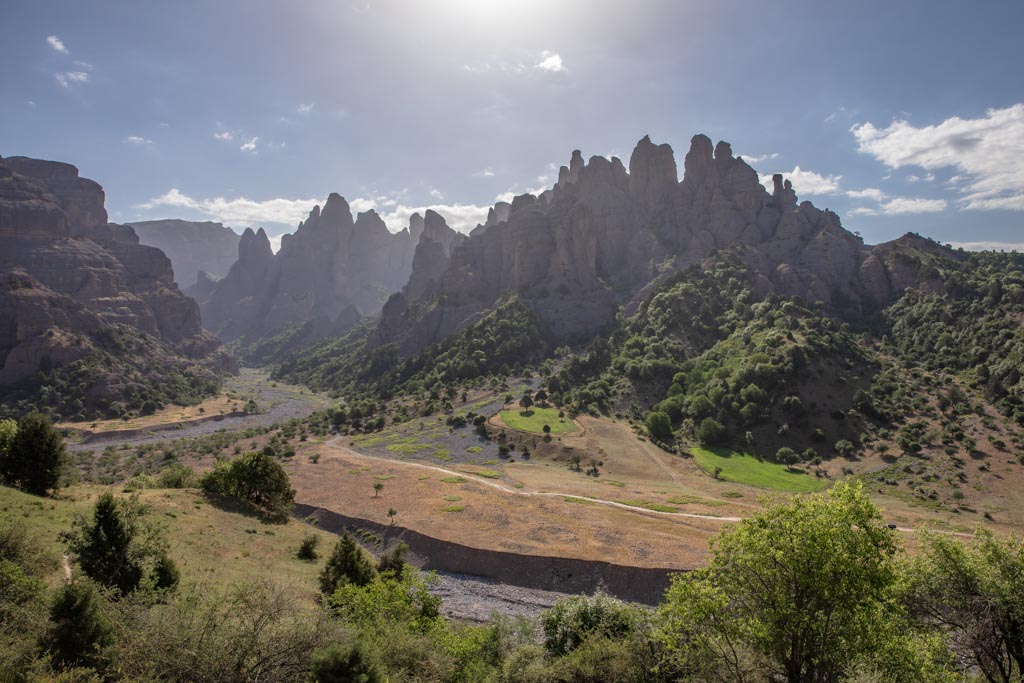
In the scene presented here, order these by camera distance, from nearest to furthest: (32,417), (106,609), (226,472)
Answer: (106,609), (32,417), (226,472)

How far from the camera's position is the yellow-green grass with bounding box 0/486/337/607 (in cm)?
2705

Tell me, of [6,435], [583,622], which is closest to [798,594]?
[583,622]

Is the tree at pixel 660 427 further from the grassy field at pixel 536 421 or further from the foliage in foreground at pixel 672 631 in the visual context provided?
the foliage in foreground at pixel 672 631

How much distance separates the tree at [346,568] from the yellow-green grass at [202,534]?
1148mm

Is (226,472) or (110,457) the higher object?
(226,472)

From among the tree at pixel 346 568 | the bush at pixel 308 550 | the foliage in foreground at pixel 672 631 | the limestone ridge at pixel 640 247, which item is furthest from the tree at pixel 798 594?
the limestone ridge at pixel 640 247

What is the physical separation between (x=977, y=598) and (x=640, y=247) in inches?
6512

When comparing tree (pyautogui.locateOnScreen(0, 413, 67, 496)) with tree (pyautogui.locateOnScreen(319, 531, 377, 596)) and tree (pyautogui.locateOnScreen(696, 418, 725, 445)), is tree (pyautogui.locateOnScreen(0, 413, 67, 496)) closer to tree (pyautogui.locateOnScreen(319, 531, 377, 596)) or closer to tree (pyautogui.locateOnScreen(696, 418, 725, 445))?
tree (pyautogui.locateOnScreen(319, 531, 377, 596))

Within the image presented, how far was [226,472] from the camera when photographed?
46062mm

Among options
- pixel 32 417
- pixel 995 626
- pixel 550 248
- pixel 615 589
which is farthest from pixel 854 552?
pixel 550 248

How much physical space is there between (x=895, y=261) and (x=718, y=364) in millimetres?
71887

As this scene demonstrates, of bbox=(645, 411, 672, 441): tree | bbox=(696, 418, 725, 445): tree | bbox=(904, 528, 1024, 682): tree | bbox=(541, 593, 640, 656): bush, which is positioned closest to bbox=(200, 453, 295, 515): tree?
bbox=(541, 593, 640, 656): bush

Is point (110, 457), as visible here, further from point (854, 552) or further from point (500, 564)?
point (854, 552)

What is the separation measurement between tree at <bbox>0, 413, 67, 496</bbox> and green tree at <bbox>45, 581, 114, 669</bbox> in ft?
82.0
